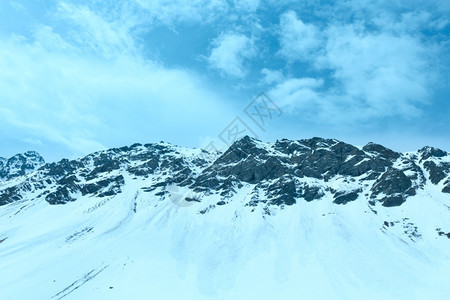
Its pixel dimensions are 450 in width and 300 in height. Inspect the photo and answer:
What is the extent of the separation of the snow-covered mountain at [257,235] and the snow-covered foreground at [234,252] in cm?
49

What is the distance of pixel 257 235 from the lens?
13138cm

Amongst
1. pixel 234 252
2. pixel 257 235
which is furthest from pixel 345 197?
pixel 234 252

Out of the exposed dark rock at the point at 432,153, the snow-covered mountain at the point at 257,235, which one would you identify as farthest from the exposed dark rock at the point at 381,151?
the exposed dark rock at the point at 432,153

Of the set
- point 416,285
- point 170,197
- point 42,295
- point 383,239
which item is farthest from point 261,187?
point 42,295

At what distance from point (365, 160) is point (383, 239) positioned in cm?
6767

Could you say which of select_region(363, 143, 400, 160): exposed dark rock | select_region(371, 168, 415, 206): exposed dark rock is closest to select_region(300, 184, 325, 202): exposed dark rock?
select_region(371, 168, 415, 206): exposed dark rock

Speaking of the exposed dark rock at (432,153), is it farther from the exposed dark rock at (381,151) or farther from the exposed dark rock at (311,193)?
the exposed dark rock at (311,193)

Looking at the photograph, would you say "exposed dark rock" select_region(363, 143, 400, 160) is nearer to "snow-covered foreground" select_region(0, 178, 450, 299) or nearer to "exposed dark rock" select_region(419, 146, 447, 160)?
"exposed dark rock" select_region(419, 146, 447, 160)

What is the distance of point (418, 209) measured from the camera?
138 m

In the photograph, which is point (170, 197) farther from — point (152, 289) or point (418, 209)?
point (418, 209)

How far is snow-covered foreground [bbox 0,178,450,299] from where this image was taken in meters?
95.4

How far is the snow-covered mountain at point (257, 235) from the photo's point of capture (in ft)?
319

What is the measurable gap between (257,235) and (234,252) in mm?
14934

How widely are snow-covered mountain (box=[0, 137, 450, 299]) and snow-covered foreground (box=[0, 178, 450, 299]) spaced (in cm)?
49
